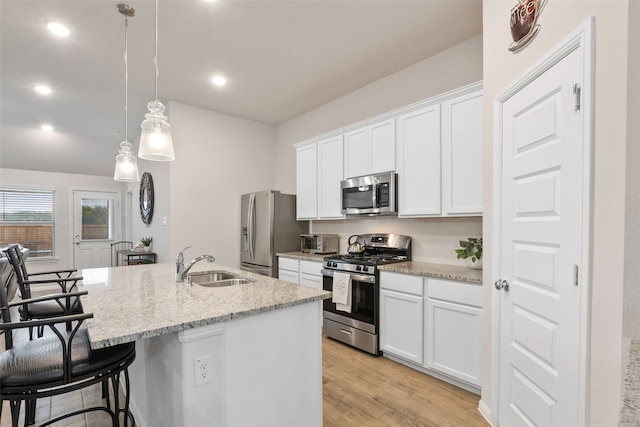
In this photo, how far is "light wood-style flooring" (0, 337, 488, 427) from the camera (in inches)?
78.5

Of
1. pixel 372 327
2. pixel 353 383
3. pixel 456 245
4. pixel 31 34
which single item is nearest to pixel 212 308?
pixel 353 383

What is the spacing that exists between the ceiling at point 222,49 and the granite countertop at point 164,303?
2115 millimetres

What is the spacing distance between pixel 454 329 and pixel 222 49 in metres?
3.25

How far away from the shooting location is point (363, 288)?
3.01 meters

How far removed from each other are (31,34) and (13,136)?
4.42m

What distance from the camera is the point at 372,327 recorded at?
2908mm

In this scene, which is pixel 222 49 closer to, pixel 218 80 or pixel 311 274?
pixel 218 80

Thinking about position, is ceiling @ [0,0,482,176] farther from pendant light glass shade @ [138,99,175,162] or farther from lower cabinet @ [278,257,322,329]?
lower cabinet @ [278,257,322,329]

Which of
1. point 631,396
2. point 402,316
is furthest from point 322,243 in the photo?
point 631,396

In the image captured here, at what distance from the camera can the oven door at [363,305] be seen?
2.89 meters

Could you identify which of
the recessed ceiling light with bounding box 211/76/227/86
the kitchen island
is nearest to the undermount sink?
the kitchen island

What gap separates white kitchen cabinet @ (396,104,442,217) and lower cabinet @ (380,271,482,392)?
0.69 m

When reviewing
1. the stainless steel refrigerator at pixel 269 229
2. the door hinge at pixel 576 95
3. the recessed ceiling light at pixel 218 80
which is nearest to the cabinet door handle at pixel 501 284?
the door hinge at pixel 576 95

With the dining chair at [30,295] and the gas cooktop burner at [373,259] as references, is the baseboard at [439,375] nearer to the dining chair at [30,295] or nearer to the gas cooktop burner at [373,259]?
the gas cooktop burner at [373,259]
